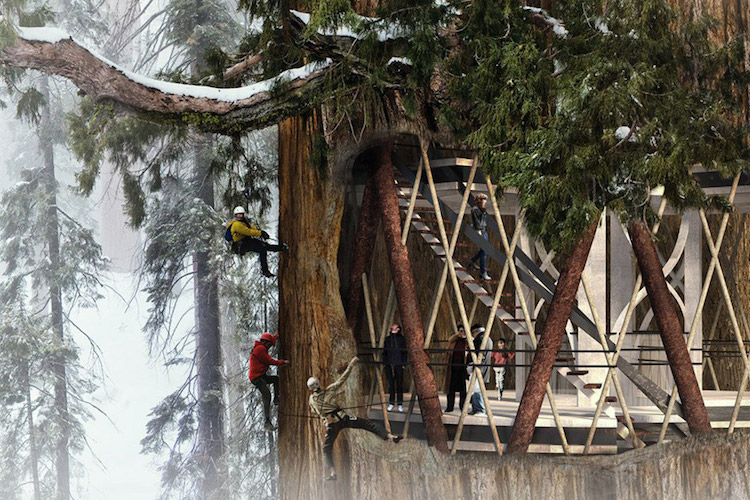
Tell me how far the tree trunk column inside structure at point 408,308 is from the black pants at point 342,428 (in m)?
0.65

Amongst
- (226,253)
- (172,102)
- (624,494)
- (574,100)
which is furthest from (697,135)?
(226,253)

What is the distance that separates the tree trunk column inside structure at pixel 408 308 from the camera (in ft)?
44.9

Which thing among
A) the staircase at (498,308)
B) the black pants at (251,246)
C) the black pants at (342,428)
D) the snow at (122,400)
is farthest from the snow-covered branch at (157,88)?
the snow at (122,400)

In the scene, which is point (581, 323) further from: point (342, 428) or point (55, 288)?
point (55, 288)

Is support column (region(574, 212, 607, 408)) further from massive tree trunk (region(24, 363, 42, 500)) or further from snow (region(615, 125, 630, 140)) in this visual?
Result: massive tree trunk (region(24, 363, 42, 500))

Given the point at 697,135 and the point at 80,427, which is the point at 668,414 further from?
the point at 80,427

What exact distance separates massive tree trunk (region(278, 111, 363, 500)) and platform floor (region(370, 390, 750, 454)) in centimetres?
85

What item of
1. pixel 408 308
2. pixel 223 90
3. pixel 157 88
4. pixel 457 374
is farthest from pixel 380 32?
pixel 457 374

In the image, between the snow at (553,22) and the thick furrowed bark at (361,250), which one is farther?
the thick furrowed bark at (361,250)

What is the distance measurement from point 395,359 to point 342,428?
99 cm

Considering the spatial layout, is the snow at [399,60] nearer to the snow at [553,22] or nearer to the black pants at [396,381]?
the snow at [553,22]

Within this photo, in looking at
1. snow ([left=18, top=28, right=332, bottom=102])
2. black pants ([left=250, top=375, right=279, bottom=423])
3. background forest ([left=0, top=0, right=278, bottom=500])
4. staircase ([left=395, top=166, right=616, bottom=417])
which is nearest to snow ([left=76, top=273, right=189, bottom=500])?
background forest ([left=0, top=0, right=278, bottom=500])

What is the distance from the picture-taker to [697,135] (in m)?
11.8

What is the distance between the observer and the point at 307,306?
14.5 metres
